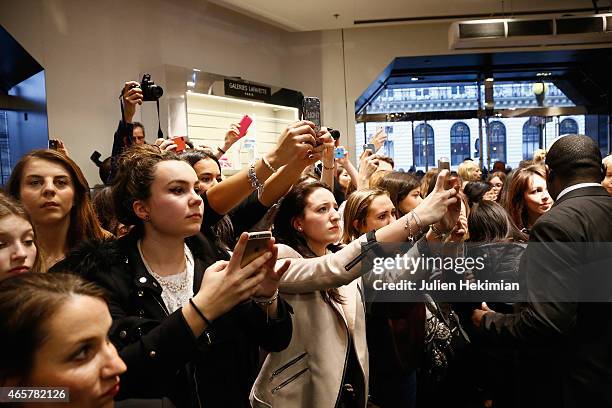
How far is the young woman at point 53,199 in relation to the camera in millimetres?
1603

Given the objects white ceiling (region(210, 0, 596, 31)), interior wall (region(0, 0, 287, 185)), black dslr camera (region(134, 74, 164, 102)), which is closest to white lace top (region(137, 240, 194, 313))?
black dslr camera (region(134, 74, 164, 102))

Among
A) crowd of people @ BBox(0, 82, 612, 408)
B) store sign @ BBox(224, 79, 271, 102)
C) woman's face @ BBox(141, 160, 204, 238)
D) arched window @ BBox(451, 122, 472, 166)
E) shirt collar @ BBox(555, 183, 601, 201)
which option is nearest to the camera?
crowd of people @ BBox(0, 82, 612, 408)

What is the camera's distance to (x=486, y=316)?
1753mm

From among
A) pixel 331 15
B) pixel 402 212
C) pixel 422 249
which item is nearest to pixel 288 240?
pixel 422 249

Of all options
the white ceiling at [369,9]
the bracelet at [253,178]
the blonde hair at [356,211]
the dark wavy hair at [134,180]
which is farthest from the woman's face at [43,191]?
the white ceiling at [369,9]

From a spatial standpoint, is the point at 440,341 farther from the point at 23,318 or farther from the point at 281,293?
the point at 23,318

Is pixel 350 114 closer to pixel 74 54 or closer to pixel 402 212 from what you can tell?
pixel 74 54

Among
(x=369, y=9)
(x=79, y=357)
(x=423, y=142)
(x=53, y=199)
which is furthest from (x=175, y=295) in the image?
(x=423, y=142)

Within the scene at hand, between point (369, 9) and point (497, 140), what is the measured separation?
9.31ft

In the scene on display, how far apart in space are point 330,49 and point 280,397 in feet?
18.0

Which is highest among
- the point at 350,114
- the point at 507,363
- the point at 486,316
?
the point at 350,114

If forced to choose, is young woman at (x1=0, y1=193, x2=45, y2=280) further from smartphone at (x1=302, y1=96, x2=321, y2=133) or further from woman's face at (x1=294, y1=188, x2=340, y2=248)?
smartphone at (x1=302, y1=96, x2=321, y2=133)

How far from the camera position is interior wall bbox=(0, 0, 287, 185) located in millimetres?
3895

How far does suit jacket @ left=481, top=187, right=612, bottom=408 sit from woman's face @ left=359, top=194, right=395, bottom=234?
483 mm
